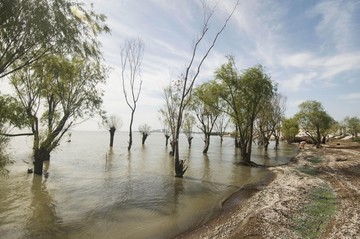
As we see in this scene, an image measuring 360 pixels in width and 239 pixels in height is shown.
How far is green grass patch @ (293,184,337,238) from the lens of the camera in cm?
894

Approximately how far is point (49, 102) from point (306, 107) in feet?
174

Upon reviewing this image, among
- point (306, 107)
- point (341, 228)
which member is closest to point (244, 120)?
point (341, 228)

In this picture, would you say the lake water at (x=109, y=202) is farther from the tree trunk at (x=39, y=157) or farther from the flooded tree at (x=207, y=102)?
the flooded tree at (x=207, y=102)

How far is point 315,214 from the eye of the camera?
1059 centimetres

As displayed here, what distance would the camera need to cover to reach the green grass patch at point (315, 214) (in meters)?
8.94

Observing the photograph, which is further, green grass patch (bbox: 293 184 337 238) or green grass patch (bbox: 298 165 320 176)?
green grass patch (bbox: 298 165 320 176)

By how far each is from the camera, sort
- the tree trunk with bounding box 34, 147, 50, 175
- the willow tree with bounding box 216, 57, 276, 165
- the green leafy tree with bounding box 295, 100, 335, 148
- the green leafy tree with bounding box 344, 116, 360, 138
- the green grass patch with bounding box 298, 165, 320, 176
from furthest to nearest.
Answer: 1. the green leafy tree with bounding box 344, 116, 360, 138
2. the green leafy tree with bounding box 295, 100, 335, 148
3. the willow tree with bounding box 216, 57, 276, 165
4. the green grass patch with bounding box 298, 165, 320, 176
5. the tree trunk with bounding box 34, 147, 50, 175

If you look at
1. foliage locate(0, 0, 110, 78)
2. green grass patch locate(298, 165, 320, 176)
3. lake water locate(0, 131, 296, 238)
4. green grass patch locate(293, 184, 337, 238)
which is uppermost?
foliage locate(0, 0, 110, 78)

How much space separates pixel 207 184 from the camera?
726 inches

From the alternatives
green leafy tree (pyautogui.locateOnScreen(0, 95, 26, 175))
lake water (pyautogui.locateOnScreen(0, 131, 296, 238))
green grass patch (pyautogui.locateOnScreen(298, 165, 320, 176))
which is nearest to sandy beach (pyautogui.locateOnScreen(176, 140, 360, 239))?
lake water (pyautogui.locateOnScreen(0, 131, 296, 238))

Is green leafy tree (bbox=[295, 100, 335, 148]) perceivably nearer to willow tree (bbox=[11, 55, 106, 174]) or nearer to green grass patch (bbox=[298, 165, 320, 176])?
green grass patch (bbox=[298, 165, 320, 176])

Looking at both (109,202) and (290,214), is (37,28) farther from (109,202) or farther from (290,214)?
(290,214)

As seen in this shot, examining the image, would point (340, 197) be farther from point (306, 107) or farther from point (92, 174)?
point (306, 107)

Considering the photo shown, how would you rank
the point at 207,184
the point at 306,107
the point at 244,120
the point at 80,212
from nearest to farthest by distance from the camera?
the point at 80,212
the point at 207,184
the point at 244,120
the point at 306,107
